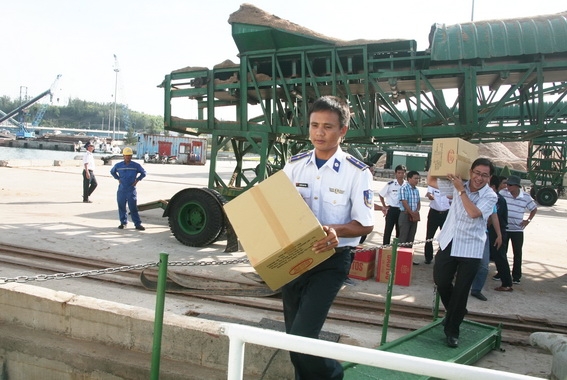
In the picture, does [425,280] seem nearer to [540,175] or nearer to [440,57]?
[440,57]

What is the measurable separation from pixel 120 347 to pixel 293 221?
105 inches

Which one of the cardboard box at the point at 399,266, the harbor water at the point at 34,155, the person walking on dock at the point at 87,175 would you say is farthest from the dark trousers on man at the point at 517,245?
the harbor water at the point at 34,155

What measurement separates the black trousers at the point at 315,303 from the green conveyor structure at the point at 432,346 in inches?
43.7

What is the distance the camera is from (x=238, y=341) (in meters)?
1.69

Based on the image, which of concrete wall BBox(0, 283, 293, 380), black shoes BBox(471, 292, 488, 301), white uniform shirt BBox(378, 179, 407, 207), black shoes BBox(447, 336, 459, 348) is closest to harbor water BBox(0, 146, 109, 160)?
white uniform shirt BBox(378, 179, 407, 207)

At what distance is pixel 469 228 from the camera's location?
4309 millimetres

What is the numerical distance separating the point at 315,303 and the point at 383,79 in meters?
6.17

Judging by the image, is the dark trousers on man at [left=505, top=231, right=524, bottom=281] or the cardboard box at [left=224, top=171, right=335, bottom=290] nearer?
the cardboard box at [left=224, top=171, right=335, bottom=290]

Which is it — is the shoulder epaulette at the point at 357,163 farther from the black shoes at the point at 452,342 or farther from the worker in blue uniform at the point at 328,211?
the black shoes at the point at 452,342

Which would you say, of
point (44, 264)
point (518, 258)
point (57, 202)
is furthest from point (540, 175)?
point (44, 264)

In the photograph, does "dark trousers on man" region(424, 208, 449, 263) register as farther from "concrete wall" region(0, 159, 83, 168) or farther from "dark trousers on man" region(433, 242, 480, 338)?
"concrete wall" region(0, 159, 83, 168)

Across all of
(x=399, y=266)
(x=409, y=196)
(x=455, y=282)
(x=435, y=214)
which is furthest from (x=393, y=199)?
(x=455, y=282)

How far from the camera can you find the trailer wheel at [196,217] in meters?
8.48

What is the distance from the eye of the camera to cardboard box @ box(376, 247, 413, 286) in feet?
22.4
